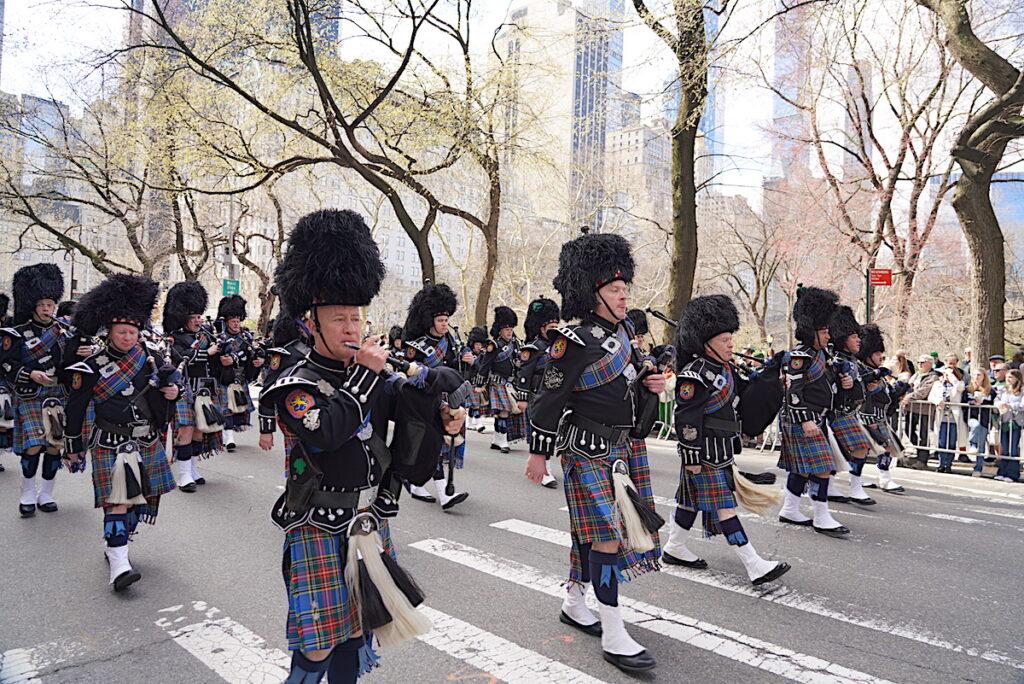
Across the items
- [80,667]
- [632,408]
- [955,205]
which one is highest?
[955,205]

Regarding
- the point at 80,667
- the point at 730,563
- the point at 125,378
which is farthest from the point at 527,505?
the point at 80,667

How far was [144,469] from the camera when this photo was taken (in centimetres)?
549

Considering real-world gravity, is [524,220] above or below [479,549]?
above

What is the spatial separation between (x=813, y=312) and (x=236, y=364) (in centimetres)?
752

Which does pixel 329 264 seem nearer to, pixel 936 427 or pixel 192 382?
pixel 192 382

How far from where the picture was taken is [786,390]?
6891 millimetres

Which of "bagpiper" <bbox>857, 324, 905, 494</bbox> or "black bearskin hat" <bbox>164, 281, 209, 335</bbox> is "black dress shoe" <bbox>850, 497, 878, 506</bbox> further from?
"black bearskin hat" <bbox>164, 281, 209, 335</bbox>

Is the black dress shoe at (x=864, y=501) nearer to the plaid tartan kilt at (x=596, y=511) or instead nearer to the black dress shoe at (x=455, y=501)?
the black dress shoe at (x=455, y=501)

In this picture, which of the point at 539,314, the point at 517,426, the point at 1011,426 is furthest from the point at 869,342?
the point at 517,426

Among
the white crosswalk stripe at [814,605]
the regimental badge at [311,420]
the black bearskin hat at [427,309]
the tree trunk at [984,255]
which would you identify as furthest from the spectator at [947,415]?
the regimental badge at [311,420]

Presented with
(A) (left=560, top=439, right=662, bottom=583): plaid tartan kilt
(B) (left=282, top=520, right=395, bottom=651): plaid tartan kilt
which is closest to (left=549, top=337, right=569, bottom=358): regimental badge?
(A) (left=560, top=439, right=662, bottom=583): plaid tartan kilt

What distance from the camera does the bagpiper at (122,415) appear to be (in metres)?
5.31

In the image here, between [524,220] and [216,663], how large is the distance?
82.9 ft

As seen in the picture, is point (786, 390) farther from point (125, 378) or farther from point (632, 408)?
point (125, 378)
